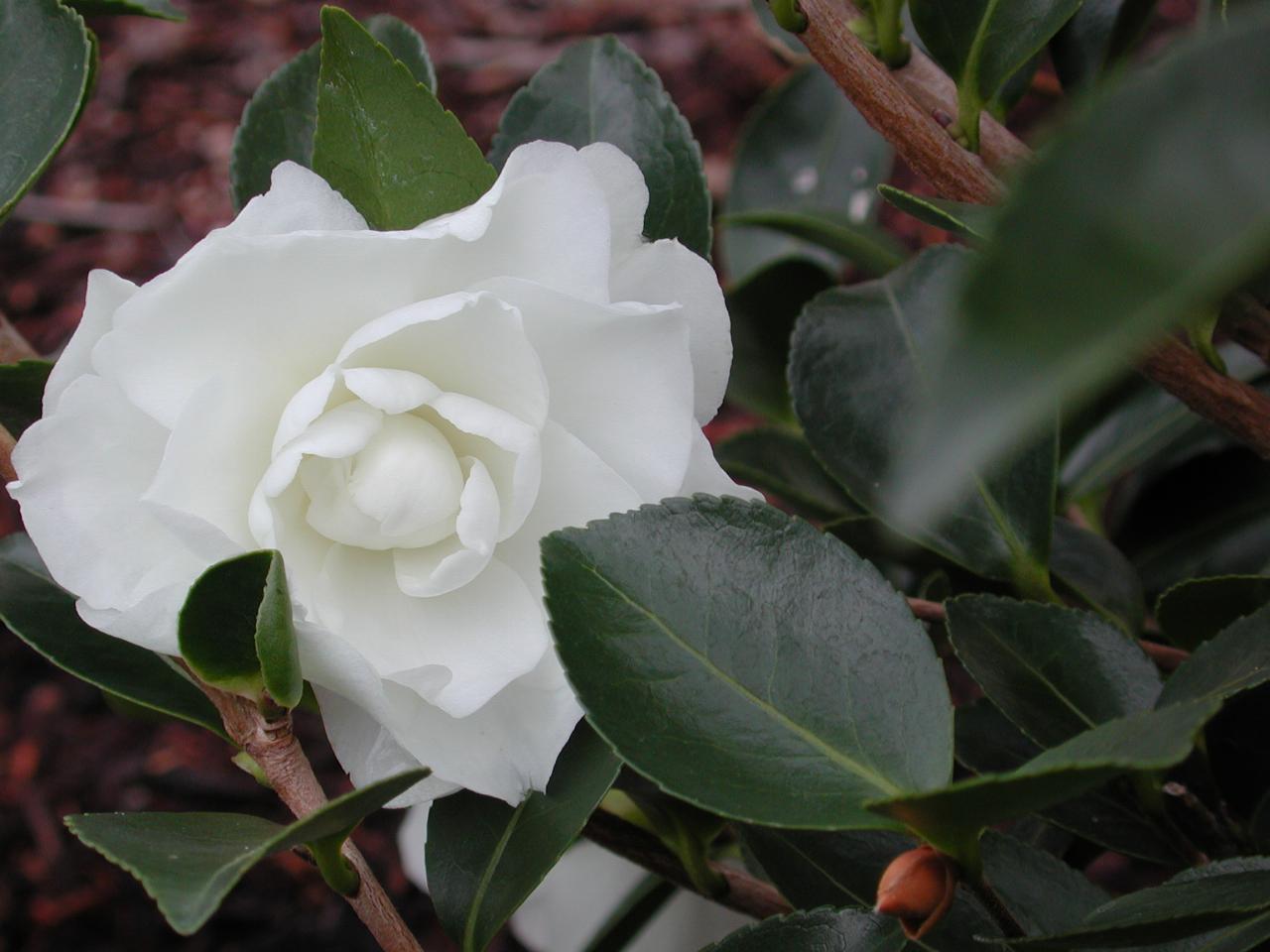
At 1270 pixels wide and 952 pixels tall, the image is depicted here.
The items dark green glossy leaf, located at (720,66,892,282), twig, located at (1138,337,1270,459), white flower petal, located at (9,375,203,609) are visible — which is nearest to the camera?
white flower petal, located at (9,375,203,609)

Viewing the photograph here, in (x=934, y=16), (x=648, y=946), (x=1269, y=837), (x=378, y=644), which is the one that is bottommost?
(x=648, y=946)

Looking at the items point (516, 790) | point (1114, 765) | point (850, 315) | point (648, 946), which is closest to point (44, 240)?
point (648, 946)

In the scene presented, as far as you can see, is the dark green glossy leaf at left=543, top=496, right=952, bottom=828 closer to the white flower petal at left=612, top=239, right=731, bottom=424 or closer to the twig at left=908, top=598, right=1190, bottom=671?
the white flower petal at left=612, top=239, right=731, bottom=424

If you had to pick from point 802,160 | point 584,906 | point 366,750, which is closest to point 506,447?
point 366,750

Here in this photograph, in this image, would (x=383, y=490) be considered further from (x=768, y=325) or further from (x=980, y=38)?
(x=768, y=325)

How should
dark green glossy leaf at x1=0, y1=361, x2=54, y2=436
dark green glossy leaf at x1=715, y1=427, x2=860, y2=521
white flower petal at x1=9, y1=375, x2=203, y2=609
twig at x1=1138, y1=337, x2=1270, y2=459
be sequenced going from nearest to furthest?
1. white flower petal at x1=9, y1=375, x2=203, y2=609
2. dark green glossy leaf at x1=0, y1=361, x2=54, y2=436
3. twig at x1=1138, y1=337, x2=1270, y2=459
4. dark green glossy leaf at x1=715, y1=427, x2=860, y2=521

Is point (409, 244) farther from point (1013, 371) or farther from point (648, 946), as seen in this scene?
point (648, 946)

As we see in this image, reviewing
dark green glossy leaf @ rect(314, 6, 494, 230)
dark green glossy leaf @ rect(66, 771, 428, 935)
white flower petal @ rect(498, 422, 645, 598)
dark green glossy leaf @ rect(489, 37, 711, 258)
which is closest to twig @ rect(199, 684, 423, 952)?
dark green glossy leaf @ rect(66, 771, 428, 935)
